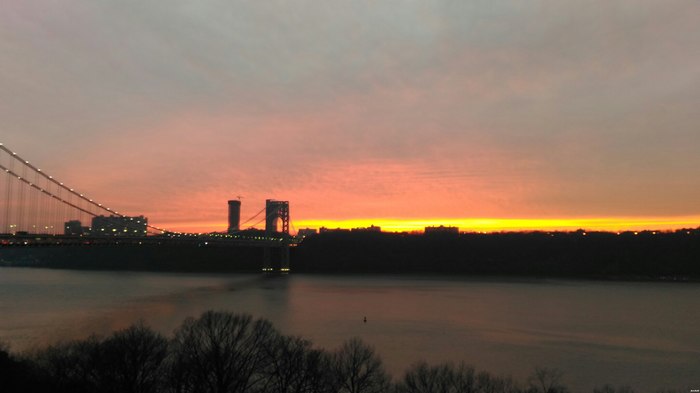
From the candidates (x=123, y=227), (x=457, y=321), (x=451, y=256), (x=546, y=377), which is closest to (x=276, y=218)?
(x=451, y=256)

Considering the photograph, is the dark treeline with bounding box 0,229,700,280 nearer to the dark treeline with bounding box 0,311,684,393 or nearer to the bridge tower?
the bridge tower

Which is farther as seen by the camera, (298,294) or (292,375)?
(298,294)

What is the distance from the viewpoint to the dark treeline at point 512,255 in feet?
Result: 201

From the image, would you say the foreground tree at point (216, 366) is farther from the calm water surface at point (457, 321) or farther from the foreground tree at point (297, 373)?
the calm water surface at point (457, 321)

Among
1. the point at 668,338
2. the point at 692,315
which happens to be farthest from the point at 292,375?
the point at 692,315

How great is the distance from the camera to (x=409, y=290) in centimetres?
4175

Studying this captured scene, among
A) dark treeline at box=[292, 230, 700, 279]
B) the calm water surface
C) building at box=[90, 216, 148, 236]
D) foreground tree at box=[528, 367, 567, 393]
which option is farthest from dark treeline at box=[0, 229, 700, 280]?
foreground tree at box=[528, 367, 567, 393]

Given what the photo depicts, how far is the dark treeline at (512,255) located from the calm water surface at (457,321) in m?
20.9

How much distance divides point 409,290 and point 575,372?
2606 cm

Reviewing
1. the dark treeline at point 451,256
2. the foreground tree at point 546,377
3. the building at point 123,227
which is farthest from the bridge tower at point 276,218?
the foreground tree at point 546,377

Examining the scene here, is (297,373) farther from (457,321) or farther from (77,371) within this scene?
(457,321)

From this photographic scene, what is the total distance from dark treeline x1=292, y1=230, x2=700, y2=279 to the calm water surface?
68.7ft

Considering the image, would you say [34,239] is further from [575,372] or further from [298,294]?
[575,372]

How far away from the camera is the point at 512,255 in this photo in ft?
235
